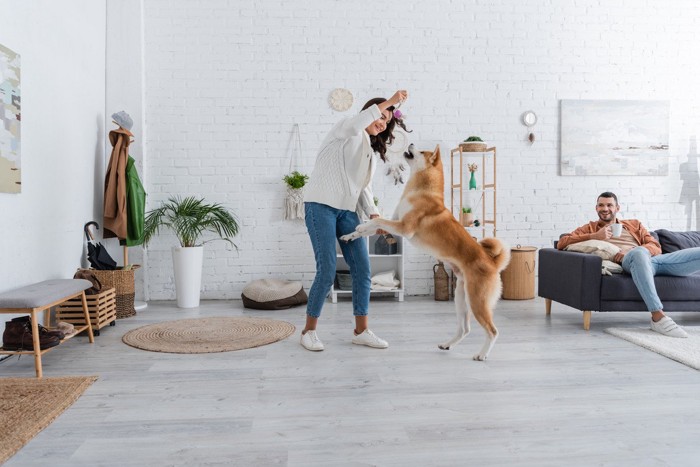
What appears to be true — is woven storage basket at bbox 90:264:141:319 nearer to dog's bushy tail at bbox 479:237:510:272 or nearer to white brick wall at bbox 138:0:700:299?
white brick wall at bbox 138:0:700:299

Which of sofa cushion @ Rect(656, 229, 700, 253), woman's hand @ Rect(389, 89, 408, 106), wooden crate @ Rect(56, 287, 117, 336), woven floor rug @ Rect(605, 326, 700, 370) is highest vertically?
woman's hand @ Rect(389, 89, 408, 106)

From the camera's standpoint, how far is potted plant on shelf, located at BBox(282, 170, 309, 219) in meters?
4.84

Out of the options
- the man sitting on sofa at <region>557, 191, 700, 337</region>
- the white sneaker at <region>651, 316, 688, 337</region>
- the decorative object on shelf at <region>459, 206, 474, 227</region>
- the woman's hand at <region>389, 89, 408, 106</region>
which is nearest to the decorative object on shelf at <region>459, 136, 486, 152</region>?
the decorative object on shelf at <region>459, 206, 474, 227</region>

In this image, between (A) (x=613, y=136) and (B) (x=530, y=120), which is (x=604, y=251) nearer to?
(B) (x=530, y=120)

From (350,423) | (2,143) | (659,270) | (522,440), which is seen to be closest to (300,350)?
(350,423)

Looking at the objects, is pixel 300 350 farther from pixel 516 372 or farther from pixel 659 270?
pixel 659 270

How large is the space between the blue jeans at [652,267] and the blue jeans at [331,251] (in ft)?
5.97

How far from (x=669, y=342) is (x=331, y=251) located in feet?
6.89

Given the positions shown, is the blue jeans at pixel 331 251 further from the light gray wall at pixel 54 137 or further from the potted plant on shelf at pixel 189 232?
the potted plant on shelf at pixel 189 232

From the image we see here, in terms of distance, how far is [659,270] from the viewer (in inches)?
143

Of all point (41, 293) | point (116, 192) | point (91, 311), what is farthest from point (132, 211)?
point (41, 293)

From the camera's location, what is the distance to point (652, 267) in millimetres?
3594

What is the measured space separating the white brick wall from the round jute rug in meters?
1.19

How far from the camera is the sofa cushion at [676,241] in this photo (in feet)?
13.1
